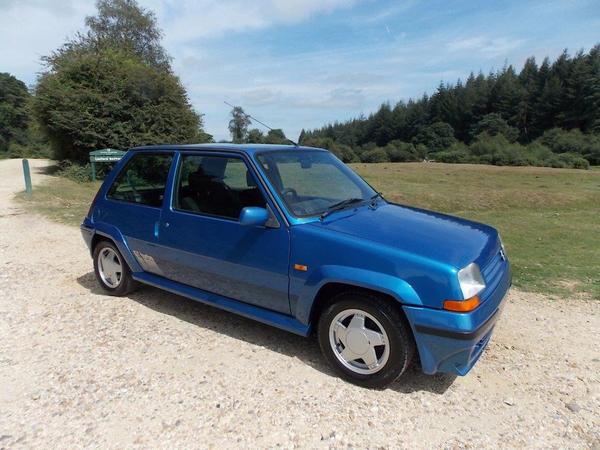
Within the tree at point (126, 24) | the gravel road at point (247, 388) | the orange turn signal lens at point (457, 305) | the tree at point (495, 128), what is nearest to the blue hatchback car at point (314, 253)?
the orange turn signal lens at point (457, 305)

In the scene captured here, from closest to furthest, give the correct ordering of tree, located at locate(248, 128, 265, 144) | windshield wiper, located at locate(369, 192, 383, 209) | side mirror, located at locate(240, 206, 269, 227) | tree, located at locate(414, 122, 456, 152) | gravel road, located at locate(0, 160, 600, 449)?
1. gravel road, located at locate(0, 160, 600, 449)
2. side mirror, located at locate(240, 206, 269, 227)
3. windshield wiper, located at locate(369, 192, 383, 209)
4. tree, located at locate(248, 128, 265, 144)
5. tree, located at locate(414, 122, 456, 152)

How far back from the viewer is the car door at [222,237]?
350 cm

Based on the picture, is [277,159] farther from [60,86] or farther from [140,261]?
[60,86]

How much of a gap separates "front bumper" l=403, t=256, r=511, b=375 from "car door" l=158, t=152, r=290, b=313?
1086 millimetres

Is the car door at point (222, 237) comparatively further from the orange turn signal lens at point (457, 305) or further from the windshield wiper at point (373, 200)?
the orange turn signal lens at point (457, 305)

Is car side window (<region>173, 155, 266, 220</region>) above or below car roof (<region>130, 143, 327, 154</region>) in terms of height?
below

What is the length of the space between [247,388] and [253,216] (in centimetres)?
129

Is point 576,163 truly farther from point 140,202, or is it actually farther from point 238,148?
point 140,202

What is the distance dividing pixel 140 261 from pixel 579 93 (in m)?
85.4

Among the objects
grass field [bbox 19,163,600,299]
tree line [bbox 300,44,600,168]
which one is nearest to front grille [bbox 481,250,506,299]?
grass field [bbox 19,163,600,299]

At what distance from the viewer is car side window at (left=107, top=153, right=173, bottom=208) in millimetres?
4395

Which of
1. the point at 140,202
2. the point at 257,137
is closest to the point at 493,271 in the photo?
the point at 140,202

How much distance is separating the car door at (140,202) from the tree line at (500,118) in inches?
1811

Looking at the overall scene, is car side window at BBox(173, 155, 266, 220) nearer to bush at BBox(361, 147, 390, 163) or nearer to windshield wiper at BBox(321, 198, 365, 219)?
windshield wiper at BBox(321, 198, 365, 219)
